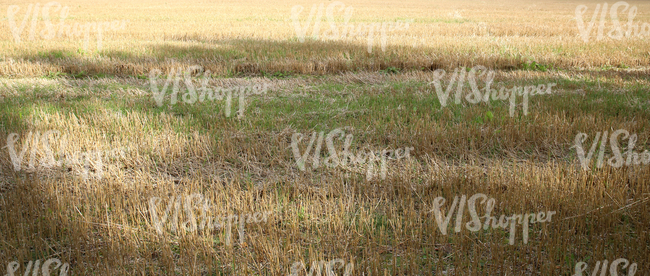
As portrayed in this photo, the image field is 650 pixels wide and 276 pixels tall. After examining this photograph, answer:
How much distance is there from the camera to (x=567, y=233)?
138 inches

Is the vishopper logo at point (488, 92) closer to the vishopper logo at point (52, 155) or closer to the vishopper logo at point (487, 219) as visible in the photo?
the vishopper logo at point (487, 219)

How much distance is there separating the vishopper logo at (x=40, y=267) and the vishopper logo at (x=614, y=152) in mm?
4944

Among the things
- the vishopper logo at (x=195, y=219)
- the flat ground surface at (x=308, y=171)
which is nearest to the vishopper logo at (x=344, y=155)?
the flat ground surface at (x=308, y=171)

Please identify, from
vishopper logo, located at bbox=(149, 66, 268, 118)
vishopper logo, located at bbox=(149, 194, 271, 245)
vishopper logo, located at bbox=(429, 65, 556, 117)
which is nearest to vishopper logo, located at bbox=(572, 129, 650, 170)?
vishopper logo, located at bbox=(429, 65, 556, 117)

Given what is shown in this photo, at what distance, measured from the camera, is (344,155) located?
222 inches

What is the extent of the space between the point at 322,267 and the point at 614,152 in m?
4.48

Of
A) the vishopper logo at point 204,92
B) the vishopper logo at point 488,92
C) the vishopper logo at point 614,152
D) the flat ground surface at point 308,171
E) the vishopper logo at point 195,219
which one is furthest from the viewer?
the vishopper logo at point 488,92

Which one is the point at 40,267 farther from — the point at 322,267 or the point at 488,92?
the point at 488,92

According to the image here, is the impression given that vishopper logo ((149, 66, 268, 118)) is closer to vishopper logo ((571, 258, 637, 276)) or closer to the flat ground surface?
the flat ground surface

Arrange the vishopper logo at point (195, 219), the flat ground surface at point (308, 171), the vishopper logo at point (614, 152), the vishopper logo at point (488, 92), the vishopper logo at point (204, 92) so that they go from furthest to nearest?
the vishopper logo at point (488, 92)
the vishopper logo at point (204, 92)
the vishopper logo at point (614, 152)
the vishopper logo at point (195, 219)
the flat ground surface at point (308, 171)

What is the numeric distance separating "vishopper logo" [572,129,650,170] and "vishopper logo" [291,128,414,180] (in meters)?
2.13

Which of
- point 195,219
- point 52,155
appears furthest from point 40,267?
point 52,155

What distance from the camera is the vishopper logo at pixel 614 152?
516 centimetres

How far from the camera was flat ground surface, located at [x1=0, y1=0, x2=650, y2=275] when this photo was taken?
11.0 ft
